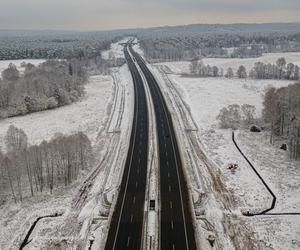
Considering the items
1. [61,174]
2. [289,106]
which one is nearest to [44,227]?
[61,174]

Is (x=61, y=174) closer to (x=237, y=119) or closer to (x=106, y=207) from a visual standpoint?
(x=106, y=207)

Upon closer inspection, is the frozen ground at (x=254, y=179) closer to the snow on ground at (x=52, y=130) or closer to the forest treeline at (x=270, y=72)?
the snow on ground at (x=52, y=130)

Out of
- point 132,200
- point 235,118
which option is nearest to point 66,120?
point 235,118

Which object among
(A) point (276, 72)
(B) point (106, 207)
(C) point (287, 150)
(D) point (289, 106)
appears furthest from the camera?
(A) point (276, 72)

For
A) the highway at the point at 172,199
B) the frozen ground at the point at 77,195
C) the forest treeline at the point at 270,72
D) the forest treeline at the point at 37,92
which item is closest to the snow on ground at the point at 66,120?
the frozen ground at the point at 77,195

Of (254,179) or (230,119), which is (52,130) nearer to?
(230,119)

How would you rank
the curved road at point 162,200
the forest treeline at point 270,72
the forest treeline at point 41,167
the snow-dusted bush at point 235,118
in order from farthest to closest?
the forest treeline at point 270,72
the snow-dusted bush at point 235,118
the forest treeline at point 41,167
the curved road at point 162,200

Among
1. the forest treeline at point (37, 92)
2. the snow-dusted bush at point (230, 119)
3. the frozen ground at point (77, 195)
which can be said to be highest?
the forest treeline at point (37, 92)
